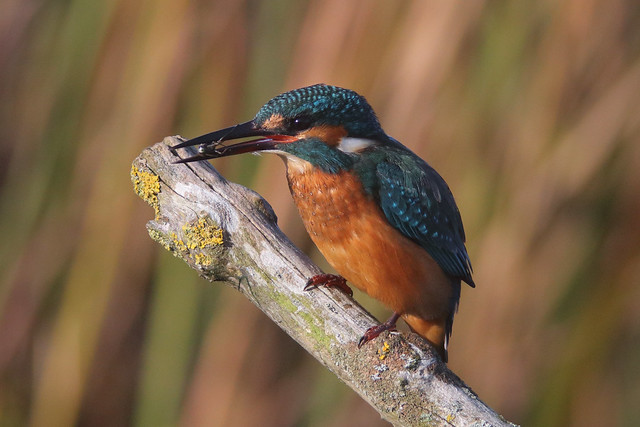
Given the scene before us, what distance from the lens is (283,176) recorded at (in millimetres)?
2711

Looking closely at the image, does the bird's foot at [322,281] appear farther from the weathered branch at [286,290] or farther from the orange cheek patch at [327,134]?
the orange cheek patch at [327,134]

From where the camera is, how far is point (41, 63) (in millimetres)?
2816

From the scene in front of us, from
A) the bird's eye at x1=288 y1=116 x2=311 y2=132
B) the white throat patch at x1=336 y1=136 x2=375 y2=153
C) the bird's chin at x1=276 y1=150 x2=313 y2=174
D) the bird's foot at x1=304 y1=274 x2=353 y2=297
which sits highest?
the bird's eye at x1=288 y1=116 x2=311 y2=132

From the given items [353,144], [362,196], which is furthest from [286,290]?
[353,144]

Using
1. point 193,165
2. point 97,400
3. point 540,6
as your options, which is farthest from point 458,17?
point 97,400

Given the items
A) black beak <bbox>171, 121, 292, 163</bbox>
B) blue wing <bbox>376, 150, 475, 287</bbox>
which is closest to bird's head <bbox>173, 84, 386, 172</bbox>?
black beak <bbox>171, 121, 292, 163</bbox>

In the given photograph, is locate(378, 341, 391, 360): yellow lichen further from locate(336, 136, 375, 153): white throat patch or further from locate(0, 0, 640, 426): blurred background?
locate(0, 0, 640, 426): blurred background

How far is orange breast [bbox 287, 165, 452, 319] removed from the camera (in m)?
2.19

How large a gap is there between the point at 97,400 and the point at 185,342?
58cm

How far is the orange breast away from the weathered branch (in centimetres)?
32

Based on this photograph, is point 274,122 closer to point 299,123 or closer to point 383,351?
point 299,123

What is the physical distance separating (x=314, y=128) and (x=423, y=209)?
43 cm

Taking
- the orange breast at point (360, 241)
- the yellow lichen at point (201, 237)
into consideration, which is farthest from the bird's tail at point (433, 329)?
the yellow lichen at point (201, 237)

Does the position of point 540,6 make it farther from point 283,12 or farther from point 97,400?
point 97,400
